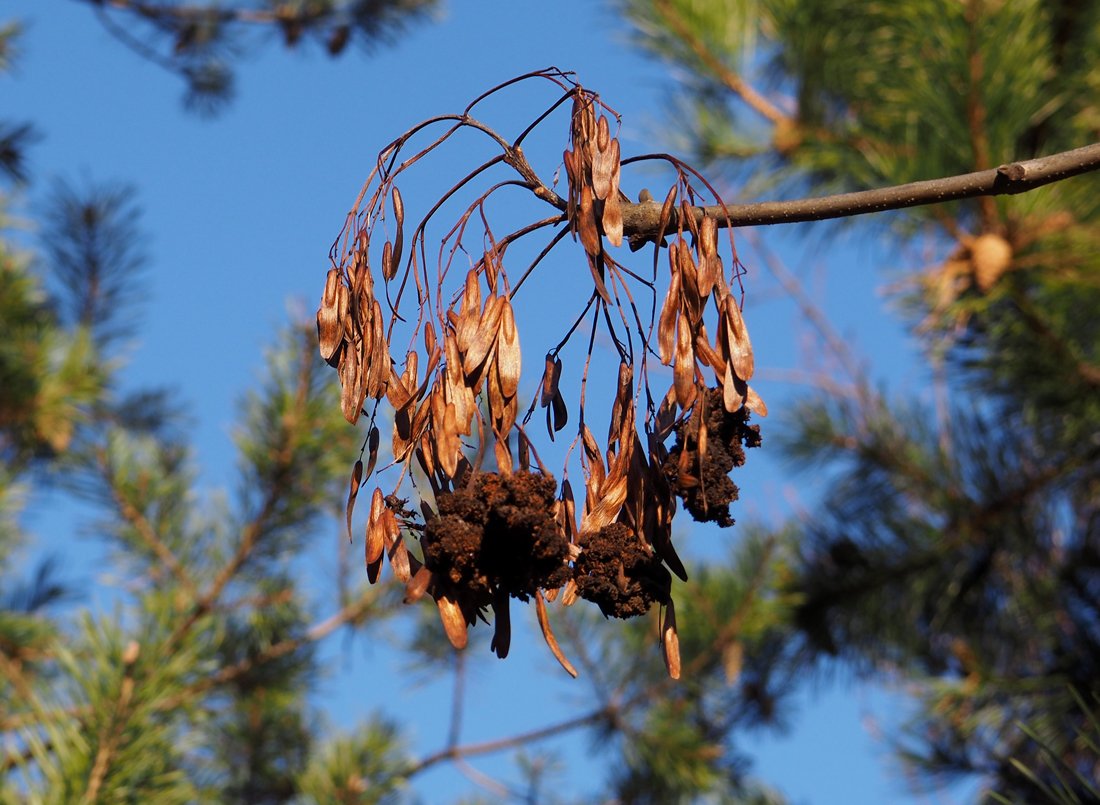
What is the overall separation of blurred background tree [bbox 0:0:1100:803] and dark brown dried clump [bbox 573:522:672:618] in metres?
1.53

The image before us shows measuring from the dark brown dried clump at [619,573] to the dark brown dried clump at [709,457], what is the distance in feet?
0.19

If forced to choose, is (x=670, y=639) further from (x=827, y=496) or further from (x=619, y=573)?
(x=827, y=496)

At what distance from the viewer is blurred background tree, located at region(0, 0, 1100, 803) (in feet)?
9.44

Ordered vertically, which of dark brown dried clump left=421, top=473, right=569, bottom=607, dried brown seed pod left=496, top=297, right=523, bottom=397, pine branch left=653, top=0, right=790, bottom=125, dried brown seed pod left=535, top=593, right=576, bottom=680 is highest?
pine branch left=653, top=0, right=790, bottom=125

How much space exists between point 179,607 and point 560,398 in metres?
1.69

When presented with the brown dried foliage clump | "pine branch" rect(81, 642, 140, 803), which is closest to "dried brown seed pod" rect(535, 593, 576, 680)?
the brown dried foliage clump

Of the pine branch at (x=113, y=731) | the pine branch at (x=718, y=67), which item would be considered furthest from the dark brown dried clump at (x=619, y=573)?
the pine branch at (x=718, y=67)

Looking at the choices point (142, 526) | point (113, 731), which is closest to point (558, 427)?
point (113, 731)

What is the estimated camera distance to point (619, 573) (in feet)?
3.54

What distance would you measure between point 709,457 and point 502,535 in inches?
7.5

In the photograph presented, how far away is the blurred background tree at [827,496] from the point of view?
2.88 meters

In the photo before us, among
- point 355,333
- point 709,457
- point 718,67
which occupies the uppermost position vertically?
point 718,67

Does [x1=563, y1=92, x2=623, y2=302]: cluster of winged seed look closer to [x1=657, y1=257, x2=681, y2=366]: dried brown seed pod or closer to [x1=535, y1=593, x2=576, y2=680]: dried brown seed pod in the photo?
[x1=657, y1=257, x2=681, y2=366]: dried brown seed pod

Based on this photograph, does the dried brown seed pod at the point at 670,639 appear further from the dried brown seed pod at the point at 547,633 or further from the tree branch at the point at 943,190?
the tree branch at the point at 943,190
